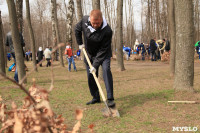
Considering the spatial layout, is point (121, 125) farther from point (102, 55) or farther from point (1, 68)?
point (1, 68)

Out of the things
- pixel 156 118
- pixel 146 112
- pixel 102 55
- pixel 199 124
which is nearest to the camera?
pixel 199 124

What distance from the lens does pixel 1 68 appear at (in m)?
8.22

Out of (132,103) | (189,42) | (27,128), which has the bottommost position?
(132,103)

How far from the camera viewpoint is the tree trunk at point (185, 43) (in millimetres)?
4637

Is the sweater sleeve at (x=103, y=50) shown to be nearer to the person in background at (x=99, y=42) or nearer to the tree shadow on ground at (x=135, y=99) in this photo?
the person in background at (x=99, y=42)

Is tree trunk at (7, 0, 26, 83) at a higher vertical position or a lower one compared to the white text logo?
higher

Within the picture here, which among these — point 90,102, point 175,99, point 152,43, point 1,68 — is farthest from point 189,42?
point 152,43

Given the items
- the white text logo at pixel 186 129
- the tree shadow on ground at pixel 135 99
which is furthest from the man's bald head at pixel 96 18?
the white text logo at pixel 186 129

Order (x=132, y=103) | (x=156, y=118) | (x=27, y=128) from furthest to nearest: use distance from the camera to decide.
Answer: (x=132, y=103)
(x=156, y=118)
(x=27, y=128)

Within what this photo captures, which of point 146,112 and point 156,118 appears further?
point 146,112

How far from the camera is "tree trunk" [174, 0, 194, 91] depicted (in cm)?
464

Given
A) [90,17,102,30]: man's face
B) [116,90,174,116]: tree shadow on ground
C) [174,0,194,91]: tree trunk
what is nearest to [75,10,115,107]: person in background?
[90,17,102,30]: man's face

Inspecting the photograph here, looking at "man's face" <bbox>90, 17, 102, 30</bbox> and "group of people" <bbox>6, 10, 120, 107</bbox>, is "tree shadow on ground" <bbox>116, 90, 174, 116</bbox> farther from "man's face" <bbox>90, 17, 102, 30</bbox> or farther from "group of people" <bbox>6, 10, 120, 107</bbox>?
"man's face" <bbox>90, 17, 102, 30</bbox>

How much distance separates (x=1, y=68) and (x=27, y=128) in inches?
301
